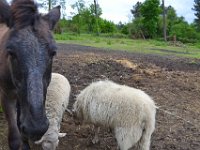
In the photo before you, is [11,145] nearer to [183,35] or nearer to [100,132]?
[100,132]

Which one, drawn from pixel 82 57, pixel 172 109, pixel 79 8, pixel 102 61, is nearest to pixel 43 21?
pixel 172 109

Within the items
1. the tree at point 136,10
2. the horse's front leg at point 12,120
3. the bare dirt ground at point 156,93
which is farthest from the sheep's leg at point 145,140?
the tree at point 136,10

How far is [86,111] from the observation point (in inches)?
257

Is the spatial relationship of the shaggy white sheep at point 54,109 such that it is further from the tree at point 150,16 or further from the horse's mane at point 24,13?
the tree at point 150,16

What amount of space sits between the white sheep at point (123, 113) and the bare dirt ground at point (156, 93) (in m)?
0.69

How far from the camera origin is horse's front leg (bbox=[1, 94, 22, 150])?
5.52 m

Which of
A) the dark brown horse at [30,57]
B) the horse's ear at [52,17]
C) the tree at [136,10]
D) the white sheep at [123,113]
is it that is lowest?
the white sheep at [123,113]

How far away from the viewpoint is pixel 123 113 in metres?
6.00

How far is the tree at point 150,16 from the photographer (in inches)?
2077

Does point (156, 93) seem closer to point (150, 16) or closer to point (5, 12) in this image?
point (5, 12)

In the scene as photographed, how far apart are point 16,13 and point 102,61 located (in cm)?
800

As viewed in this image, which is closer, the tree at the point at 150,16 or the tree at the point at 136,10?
the tree at the point at 150,16

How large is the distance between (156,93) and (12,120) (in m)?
4.68

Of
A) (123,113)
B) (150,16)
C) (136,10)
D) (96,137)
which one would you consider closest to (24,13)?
(123,113)
